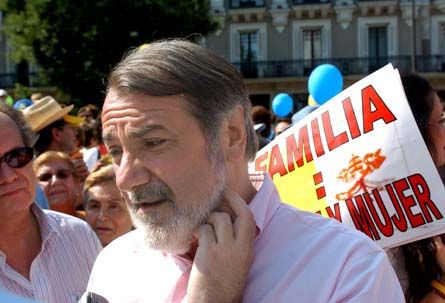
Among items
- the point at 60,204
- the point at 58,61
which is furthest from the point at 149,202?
the point at 58,61

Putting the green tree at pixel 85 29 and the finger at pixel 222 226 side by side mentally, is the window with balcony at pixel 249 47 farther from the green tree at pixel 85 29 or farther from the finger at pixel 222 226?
the finger at pixel 222 226

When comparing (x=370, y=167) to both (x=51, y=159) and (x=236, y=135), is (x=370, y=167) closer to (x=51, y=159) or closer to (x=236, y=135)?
(x=236, y=135)

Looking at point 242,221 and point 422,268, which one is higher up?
point 242,221

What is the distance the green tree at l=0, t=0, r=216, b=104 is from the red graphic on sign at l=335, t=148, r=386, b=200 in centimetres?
2318

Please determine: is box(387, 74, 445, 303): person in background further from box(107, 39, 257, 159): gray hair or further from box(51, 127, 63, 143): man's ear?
box(51, 127, 63, 143): man's ear

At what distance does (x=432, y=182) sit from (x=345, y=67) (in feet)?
112

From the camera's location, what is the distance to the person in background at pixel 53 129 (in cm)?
523

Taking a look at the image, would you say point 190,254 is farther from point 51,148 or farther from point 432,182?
point 51,148

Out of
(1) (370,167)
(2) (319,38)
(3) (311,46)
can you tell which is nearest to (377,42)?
(2) (319,38)

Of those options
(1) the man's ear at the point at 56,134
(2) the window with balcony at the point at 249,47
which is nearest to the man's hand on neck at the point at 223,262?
(1) the man's ear at the point at 56,134

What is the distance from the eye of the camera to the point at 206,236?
1.80 metres

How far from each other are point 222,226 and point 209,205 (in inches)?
3.3

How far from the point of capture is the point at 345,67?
119 ft

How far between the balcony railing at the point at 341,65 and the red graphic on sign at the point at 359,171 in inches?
1321
